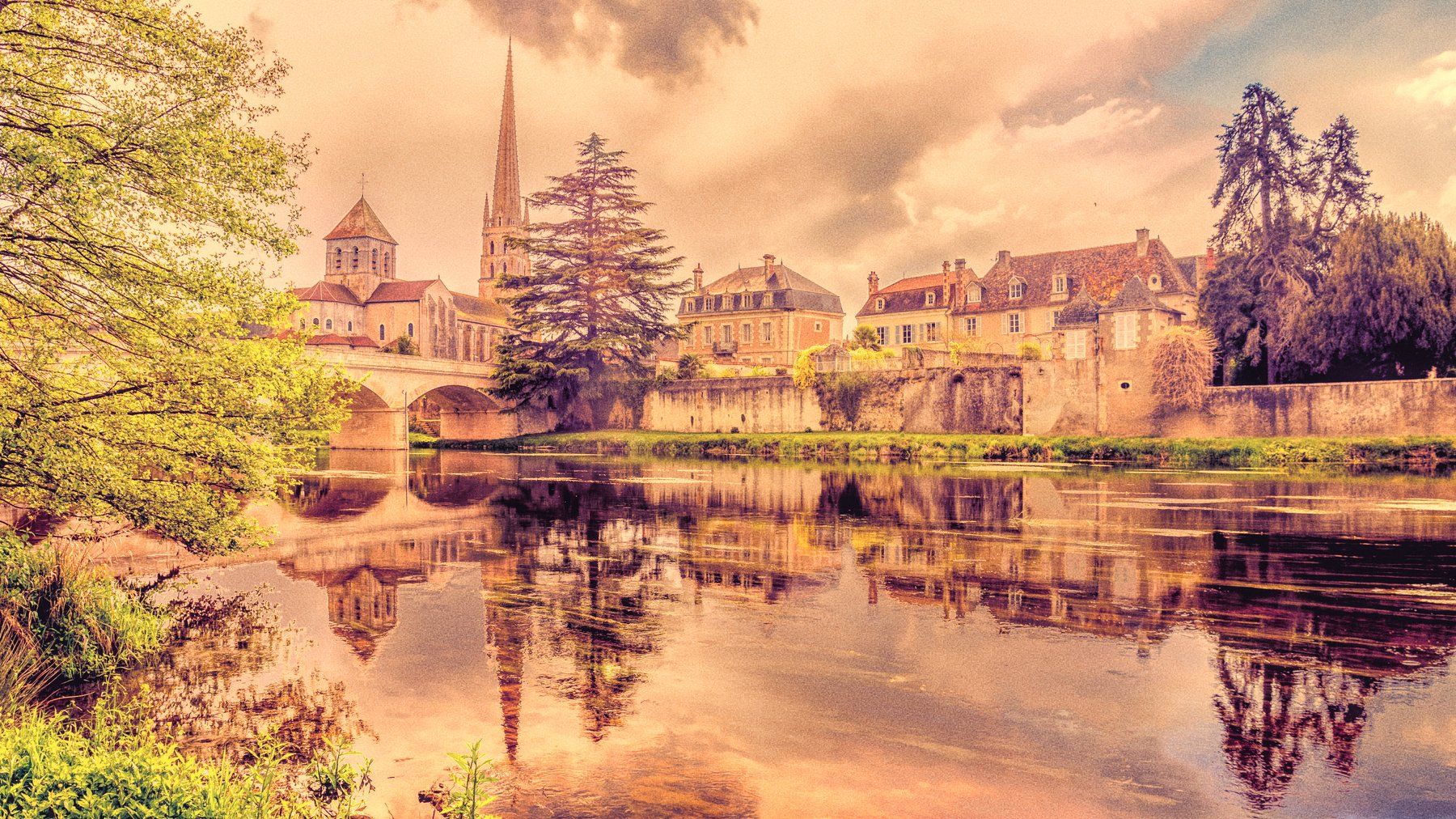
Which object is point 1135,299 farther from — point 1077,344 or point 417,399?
point 417,399

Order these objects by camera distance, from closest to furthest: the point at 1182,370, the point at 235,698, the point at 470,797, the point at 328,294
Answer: the point at 470,797 → the point at 235,698 → the point at 1182,370 → the point at 328,294

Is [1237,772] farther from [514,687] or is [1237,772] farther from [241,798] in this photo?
[241,798]

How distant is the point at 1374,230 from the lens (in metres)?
35.0

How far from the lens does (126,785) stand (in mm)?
4117

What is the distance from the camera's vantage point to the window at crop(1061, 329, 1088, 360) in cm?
3856

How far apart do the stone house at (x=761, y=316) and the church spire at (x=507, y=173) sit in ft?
159

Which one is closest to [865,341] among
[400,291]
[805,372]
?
[805,372]

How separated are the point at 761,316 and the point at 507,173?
57.0 meters

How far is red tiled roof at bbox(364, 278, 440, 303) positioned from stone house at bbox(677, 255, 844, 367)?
29433 millimetres

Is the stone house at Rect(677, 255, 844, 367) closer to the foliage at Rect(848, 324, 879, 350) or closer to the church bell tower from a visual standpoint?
the foliage at Rect(848, 324, 879, 350)

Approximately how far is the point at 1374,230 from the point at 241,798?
134 feet

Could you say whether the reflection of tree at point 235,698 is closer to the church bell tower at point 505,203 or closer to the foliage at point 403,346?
the foliage at point 403,346

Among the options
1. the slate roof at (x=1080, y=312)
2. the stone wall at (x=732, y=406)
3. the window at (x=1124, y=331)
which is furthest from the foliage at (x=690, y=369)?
the window at (x=1124, y=331)

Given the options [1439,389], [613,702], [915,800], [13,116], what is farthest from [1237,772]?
[1439,389]
